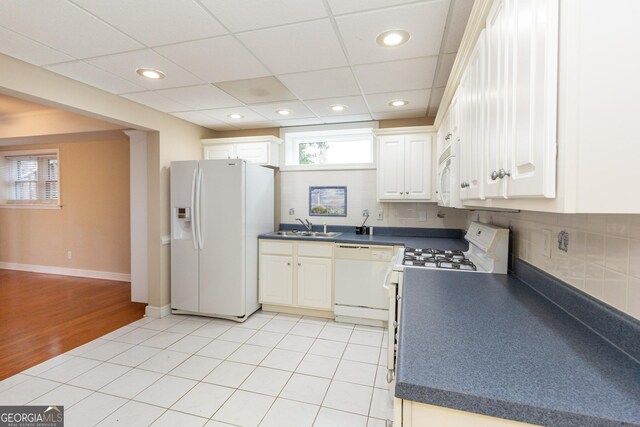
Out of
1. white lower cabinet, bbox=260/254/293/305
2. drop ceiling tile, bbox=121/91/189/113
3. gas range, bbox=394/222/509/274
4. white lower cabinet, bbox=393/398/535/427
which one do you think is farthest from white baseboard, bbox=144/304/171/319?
white lower cabinet, bbox=393/398/535/427

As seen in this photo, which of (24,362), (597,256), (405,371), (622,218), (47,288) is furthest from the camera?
(47,288)

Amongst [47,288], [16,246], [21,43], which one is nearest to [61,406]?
[21,43]

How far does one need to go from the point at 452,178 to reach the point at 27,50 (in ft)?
9.81

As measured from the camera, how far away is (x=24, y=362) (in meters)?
2.46

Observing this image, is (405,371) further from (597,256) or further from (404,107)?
(404,107)

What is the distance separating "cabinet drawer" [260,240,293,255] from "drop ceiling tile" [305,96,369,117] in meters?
1.52

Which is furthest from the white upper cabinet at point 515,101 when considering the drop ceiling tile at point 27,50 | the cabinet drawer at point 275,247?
the drop ceiling tile at point 27,50

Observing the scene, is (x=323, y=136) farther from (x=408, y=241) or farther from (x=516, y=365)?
(x=516, y=365)

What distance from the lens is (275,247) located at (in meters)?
3.56

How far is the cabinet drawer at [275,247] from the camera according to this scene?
3.51m

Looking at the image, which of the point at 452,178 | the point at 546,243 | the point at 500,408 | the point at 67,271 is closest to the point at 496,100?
the point at 546,243

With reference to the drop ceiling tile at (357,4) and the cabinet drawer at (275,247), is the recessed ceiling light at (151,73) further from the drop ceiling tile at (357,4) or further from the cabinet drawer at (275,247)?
the cabinet drawer at (275,247)

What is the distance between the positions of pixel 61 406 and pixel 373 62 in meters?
3.08

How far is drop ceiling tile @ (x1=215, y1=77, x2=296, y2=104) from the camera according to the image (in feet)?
8.52
